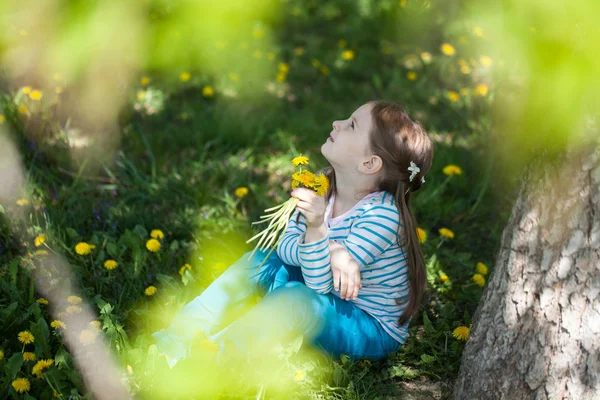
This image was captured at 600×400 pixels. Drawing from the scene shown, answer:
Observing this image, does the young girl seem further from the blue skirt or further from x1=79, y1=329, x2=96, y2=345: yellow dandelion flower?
x1=79, y1=329, x2=96, y2=345: yellow dandelion flower

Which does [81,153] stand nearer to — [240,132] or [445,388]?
[240,132]

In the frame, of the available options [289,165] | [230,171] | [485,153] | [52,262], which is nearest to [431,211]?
[485,153]

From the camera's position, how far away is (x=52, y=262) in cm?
233

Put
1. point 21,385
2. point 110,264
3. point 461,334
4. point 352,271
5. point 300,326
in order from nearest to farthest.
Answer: point 21,385 → point 352,271 → point 300,326 → point 461,334 → point 110,264

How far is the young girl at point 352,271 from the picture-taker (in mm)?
1904

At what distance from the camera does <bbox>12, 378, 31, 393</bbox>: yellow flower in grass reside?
5.69 feet

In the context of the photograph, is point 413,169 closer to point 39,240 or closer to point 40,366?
point 40,366

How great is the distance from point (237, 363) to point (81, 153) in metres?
1.65

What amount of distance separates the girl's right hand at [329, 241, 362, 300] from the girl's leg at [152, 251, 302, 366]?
341 mm

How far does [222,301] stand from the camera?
2107 mm

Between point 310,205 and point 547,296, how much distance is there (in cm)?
64

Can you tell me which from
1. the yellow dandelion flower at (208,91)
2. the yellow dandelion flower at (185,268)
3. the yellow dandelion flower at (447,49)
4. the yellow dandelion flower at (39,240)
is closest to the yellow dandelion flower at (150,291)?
the yellow dandelion flower at (185,268)

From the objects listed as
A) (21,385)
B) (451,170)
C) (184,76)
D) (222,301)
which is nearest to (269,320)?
(222,301)

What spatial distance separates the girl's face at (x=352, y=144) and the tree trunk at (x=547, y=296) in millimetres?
482
